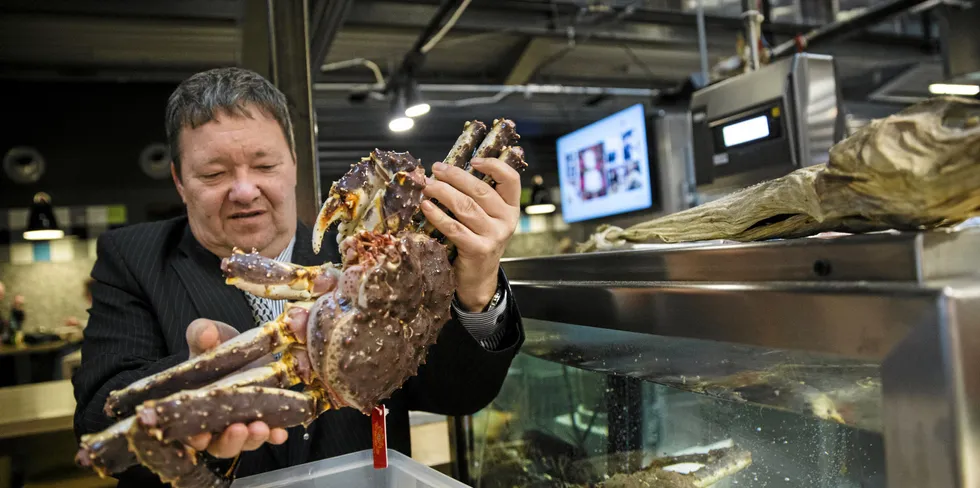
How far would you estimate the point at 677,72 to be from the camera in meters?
8.38

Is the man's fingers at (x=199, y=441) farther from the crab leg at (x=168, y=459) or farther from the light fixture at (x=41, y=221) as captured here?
the light fixture at (x=41, y=221)

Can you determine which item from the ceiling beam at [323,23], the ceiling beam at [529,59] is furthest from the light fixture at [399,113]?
the ceiling beam at [529,59]

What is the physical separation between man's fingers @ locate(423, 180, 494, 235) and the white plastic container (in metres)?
0.36

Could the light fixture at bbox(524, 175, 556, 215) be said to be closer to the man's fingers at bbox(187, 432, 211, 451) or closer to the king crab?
the king crab

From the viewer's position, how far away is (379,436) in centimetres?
99

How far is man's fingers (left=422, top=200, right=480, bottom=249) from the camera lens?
896mm

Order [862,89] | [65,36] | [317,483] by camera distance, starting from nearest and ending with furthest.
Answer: [317,483] → [65,36] → [862,89]

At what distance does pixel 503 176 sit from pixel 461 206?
0.29 feet

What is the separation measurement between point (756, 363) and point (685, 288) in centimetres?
12

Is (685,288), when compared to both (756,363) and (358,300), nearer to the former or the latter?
(756,363)

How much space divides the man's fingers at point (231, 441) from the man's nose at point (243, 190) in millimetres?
622

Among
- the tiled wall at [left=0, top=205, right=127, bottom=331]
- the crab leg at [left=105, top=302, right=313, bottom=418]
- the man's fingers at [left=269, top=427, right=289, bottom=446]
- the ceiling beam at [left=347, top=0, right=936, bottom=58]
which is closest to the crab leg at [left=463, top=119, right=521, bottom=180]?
the crab leg at [left=105, top=302, right=313, bottom=418]

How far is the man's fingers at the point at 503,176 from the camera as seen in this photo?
953 mm

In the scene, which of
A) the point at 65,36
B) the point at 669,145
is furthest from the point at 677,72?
the point at 65,36
